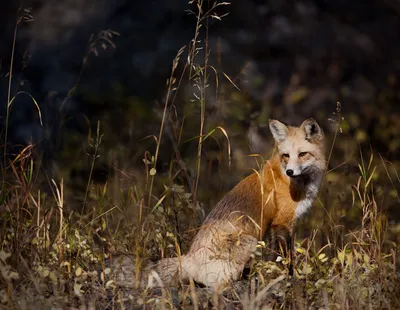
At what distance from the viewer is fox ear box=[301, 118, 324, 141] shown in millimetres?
5391

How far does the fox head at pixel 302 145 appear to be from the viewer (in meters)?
5.42

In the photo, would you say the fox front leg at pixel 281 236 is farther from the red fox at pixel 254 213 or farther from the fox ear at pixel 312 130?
the fox ear at pixel 312 130

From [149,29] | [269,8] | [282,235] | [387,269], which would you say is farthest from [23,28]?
[387,269]

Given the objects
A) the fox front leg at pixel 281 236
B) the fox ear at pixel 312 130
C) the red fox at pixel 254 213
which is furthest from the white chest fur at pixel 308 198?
the fox ear at pixel 312 130

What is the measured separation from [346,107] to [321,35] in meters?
1.17

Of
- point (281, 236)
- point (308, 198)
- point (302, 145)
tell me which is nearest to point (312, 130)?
point (302, 145)

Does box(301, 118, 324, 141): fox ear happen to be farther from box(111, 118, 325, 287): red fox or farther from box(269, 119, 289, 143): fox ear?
box(269, 119, 289, 143): fox ear

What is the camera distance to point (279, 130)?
18.1ft

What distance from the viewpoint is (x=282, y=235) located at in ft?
16.7

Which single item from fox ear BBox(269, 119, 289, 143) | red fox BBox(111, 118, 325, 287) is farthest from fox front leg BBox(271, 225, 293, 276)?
fox ear BBox(269, 119, 289, 143)

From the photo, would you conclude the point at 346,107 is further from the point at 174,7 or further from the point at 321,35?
the point at 174,7

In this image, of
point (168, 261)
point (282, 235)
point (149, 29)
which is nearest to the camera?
point (168, 261)

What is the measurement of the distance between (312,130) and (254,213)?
3.32ft

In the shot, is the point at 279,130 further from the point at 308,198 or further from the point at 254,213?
the point at 254,213
